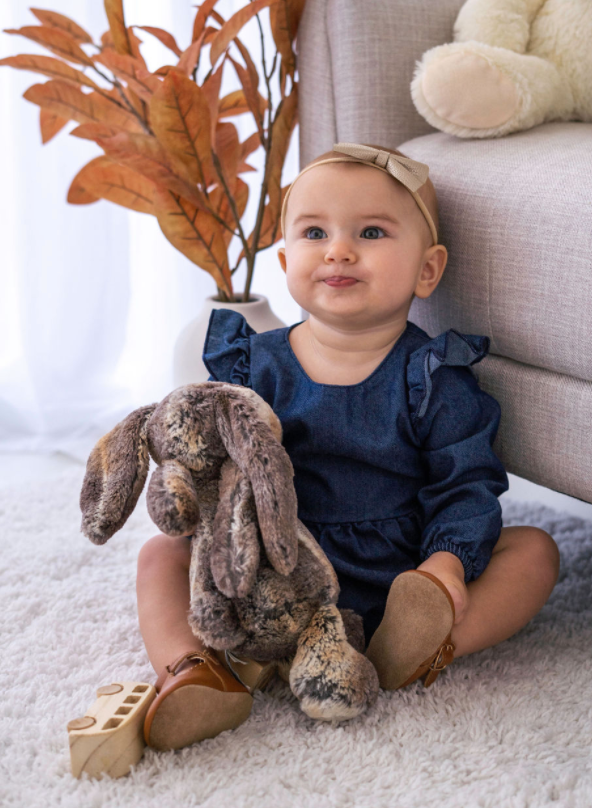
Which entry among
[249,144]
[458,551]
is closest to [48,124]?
[249,144]

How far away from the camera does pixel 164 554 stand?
2.92 feet

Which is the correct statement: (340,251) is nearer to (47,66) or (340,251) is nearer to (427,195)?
(427,195)

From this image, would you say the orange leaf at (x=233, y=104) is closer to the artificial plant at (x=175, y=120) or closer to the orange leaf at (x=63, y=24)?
the artificial plant at (x=175, y=120)

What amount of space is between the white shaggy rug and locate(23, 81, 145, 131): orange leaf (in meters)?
0.71

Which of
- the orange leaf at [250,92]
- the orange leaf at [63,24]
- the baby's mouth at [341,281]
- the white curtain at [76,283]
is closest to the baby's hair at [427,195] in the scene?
the baby's mouth at [341,281]

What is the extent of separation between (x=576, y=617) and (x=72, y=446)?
41.4 inches

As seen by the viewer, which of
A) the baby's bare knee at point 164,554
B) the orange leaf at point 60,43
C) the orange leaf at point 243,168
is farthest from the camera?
the orange leaf at point 243,168

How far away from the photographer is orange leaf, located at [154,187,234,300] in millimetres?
1195

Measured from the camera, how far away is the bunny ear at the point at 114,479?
74cm

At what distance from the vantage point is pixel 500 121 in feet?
3.26

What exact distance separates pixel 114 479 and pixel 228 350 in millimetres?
289

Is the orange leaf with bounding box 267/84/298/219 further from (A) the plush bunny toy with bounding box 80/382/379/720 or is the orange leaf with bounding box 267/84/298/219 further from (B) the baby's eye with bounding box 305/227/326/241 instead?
(A) the plush bunny toy with bounding box 80/382/379/720

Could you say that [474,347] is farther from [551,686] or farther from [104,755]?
[104,755]

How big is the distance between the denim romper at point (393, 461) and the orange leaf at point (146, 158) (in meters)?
0.43
